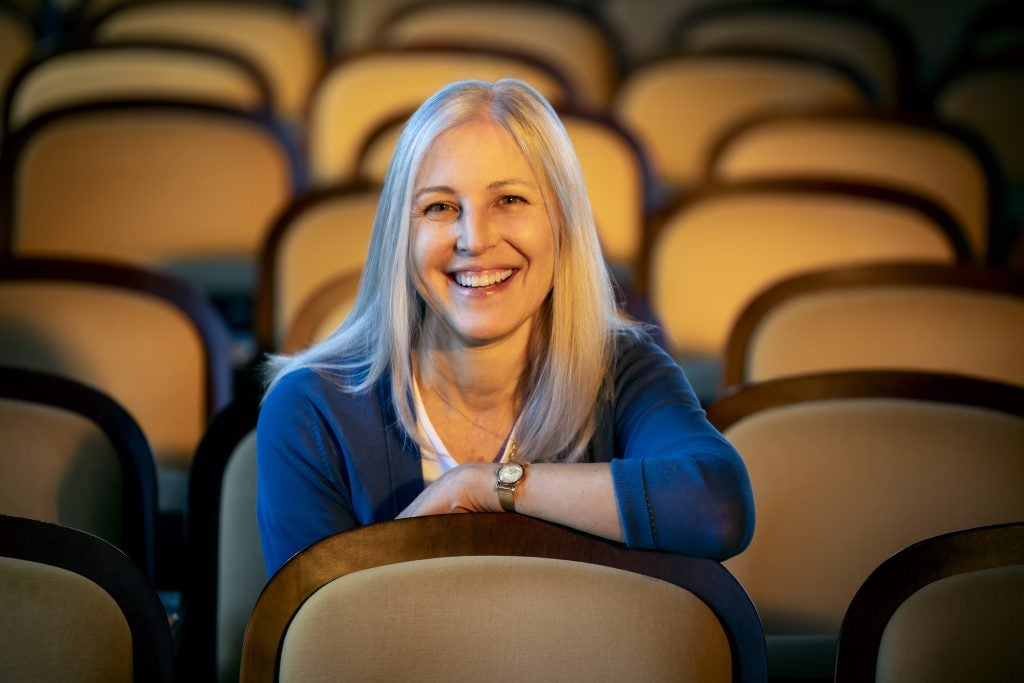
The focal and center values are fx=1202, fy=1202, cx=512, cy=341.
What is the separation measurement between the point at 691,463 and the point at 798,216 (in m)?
1.39

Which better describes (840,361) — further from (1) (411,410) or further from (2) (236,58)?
(2) (236,58)

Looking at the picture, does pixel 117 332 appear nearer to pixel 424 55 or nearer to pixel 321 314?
pixel 321 314

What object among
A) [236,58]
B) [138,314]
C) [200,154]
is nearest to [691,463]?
[138,314]

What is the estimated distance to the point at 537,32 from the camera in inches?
162

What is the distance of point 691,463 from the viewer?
118 centimetres

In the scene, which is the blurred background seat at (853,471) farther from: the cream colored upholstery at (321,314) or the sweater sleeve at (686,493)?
the cream colored upholstery at (321,314)

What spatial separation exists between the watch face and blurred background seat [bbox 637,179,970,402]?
129 cm

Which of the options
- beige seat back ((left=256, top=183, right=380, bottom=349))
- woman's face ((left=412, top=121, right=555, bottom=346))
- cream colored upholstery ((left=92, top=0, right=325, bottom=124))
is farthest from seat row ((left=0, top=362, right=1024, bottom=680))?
cream colored upholstery ((left=92, top=0, right=325, bottom=124))

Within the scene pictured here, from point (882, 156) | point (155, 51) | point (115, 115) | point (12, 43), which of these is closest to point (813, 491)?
point (882, 156)

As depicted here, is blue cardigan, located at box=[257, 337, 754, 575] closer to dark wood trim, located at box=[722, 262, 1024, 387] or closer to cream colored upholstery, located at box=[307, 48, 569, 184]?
dark wood trim, located at box=[722, 262, 1024, 387]

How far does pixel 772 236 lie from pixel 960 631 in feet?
4.77

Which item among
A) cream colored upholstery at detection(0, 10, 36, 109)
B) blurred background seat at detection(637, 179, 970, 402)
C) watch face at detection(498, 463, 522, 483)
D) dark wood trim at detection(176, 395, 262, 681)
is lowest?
dark wood trim at detection(176, 395, 262, 681)

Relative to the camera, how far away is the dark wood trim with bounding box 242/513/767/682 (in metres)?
1.06

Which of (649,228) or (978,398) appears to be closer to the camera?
(978,398)
